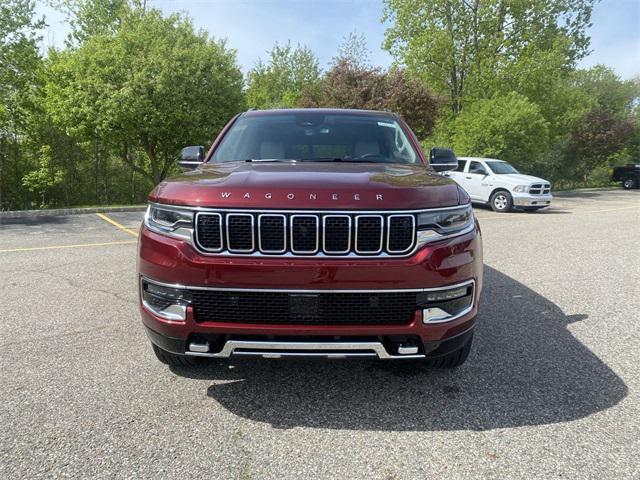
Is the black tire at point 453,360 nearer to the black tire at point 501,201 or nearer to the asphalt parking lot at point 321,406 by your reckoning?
the asphalt parking lot at point 321,406

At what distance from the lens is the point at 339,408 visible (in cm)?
253

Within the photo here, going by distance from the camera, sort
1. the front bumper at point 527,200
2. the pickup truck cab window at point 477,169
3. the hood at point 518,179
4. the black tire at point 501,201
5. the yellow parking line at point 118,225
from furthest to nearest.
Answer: the pickup truck cab window at point 477,169
the black tire at point 501,201
the hood at point 518,179
the front bumper at point 527,200
the yellow parking line at point 118,225

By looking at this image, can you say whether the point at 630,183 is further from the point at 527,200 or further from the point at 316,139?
the point at 316,139

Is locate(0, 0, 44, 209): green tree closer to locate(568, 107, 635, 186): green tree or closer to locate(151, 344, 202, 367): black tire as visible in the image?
locate(151, 344, 202, 367): black tire

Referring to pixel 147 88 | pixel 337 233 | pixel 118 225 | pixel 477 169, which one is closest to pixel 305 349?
pixel 337 233

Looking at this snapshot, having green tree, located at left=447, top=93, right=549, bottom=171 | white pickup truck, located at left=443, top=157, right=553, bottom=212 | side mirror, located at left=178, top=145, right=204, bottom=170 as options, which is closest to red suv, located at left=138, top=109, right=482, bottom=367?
side mirror, located at left=178, top=145, right=204, bottom=170

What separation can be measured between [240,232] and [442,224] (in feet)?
3.54

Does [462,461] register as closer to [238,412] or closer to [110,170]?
[238,412]

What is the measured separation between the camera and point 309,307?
227 cm

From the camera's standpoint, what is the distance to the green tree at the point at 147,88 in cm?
1641

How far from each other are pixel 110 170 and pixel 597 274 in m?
20.9

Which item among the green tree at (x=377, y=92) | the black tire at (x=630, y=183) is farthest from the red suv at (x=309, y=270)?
the black tire at (x=630, y=183)

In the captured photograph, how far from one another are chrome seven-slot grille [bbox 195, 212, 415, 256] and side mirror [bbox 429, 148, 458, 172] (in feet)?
5.01

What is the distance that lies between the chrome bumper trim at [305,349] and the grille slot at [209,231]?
1.66ft
